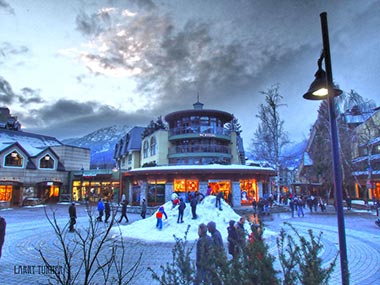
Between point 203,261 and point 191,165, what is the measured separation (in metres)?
25.0

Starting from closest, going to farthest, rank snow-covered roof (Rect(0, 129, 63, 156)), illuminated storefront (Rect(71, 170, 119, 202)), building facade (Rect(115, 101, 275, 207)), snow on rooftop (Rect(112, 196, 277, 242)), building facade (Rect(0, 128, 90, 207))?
snow on rooftop (Rect(112, 196, 277, 242)) < building facade (Rect(115, 101, 275, 207)) < building facade (Rect(0, 128, 90, 207)) < snow-covered roof (Rect(0, 129, 63, 156)) < illuminated storefront (Rect(71, 170, 119, 202))

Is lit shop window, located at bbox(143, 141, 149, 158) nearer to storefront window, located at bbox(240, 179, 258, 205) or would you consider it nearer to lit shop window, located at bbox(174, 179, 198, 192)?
lit shop window, located at bbox(174, 179, 198, 192)

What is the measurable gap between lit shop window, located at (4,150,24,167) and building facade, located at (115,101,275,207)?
1406cm

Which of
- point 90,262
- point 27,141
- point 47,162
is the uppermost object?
point 27,141

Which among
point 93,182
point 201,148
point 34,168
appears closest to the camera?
point 201,148

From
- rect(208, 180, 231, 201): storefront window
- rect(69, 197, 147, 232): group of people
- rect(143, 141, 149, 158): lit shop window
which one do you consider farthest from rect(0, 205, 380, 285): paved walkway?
rect(143, 141, 149, 158): lit shop window

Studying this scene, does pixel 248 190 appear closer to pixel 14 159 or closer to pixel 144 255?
pixel 144 255

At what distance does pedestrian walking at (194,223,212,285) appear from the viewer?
3773 mm

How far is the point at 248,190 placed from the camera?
2897 centimetres

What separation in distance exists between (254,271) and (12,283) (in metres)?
7.04

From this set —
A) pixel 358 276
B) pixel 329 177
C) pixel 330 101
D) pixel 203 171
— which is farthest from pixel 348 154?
pixel 330 101

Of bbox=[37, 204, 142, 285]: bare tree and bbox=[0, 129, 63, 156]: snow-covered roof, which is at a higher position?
bbox=[0, 129, 63, 156]: snow-covered roof

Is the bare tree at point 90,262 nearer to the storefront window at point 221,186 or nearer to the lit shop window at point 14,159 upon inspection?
the storefront window at point 221,186

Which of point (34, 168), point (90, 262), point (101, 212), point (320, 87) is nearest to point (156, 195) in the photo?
point (101, 212)
